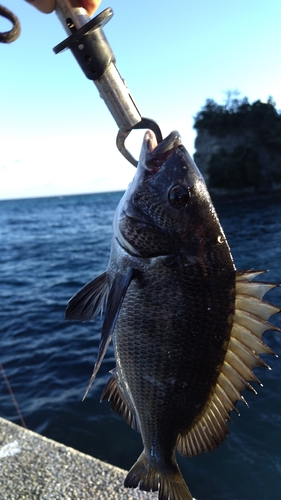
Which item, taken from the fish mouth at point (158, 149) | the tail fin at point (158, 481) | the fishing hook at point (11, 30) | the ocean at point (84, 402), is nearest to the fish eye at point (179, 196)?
the fish mouth at point (158, 149)

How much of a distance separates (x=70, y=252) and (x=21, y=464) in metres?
19.9

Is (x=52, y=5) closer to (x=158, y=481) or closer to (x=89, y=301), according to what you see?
(x=89, y=301)

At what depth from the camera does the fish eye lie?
1918 millimetres

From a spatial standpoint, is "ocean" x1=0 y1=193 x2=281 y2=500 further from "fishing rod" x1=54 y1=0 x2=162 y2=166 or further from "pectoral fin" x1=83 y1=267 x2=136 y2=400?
"fishing rod" x1=54 y1=0 x2=162 y2=166

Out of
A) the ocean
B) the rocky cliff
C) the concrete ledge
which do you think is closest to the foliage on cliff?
the rocky cliff

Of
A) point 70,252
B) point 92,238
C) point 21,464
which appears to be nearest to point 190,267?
point 21,464

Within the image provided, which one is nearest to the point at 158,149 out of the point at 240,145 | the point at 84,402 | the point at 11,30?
the point at 11,30

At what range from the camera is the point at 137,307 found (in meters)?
1.93

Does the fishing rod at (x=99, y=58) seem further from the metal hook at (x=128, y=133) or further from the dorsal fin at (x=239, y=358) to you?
the dorsal fin at (x=239, y=358)

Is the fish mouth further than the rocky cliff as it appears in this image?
No

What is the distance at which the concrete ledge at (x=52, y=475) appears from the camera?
10.5ft

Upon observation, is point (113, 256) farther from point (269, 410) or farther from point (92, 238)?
point (92, 238)

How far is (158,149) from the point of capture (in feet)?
6.22

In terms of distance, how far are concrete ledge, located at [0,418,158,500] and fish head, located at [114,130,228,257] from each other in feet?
8.03
